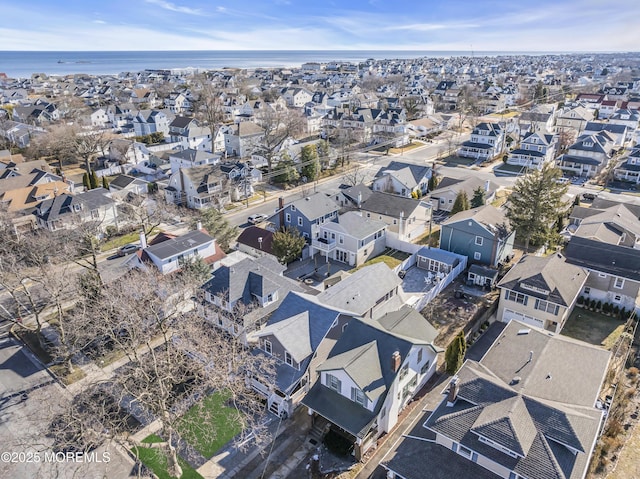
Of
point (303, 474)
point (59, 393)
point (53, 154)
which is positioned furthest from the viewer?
point (53, 154)

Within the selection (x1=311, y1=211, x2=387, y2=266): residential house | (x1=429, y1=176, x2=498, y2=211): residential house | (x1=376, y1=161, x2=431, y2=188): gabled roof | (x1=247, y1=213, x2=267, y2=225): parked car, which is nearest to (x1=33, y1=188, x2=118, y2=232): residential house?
(x1=247, y1=213, x2=267, y2=225): parked car

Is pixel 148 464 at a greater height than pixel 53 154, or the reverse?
pixel 53 154

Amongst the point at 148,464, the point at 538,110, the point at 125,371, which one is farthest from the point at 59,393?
the point at 538,110

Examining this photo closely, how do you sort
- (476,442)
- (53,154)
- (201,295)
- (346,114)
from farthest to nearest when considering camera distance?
(346,114), (53,154), (201,295), (476,442)

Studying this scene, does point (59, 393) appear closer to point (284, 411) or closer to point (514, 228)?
point (284, 411)

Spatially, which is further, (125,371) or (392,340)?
(125,371)

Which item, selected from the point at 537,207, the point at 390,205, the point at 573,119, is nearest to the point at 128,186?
the point at 390,205

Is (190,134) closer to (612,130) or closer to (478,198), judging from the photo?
(478,198)
